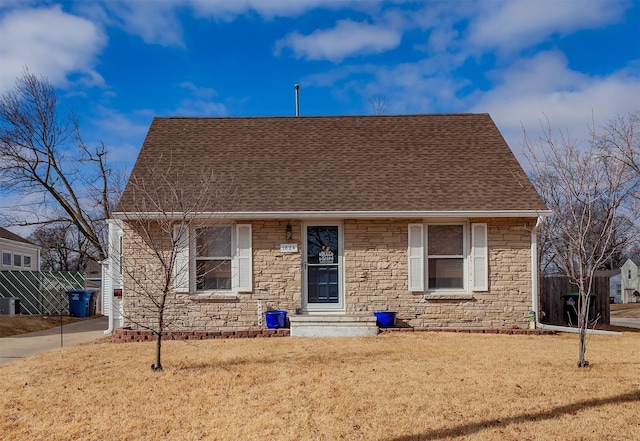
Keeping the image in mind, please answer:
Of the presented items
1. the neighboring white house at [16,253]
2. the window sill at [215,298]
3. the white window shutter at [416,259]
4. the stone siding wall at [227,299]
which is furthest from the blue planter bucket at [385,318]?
the neighboring white house at [16,253]

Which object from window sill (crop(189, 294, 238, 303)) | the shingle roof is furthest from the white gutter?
window sill (crop(189, 294, 238, 303))

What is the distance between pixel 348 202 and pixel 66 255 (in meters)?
40.9

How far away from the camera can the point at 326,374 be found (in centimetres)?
763

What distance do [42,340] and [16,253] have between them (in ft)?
58.3

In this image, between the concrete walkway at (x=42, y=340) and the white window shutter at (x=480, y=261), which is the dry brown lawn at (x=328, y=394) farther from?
the white window shutter at (x=480, y=261)

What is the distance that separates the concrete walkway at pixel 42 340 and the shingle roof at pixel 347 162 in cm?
337

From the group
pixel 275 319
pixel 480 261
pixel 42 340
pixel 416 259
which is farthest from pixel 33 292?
pixel 480 261

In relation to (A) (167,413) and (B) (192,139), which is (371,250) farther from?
(A) (167,413)

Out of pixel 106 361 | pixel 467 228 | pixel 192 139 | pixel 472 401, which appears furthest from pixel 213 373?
pixel 192 139

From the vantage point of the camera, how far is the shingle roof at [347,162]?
12367mm

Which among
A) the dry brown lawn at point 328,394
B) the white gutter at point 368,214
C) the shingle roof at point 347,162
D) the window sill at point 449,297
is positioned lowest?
the dry brown lawn at point 328,394

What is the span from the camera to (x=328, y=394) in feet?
21.7

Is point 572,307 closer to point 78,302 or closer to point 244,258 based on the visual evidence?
point 244,258

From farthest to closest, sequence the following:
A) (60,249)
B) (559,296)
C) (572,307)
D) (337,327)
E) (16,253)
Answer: (60,249)
(16,253)
(559,296)
(572,307)
(337,327)
